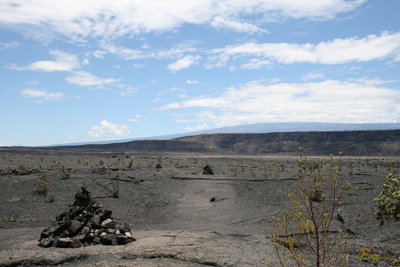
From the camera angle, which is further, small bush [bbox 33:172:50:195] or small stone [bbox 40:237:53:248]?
small bush [bbox 33:172:50:195]

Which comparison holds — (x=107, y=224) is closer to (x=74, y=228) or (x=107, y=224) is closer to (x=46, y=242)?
(x=74, y=228)

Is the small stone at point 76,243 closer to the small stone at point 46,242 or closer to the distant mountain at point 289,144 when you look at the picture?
the small stone at point 46,242

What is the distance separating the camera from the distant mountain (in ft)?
263

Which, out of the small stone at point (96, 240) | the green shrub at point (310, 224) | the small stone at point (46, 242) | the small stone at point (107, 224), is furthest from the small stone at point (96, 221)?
the green shrub at point (310, 224)

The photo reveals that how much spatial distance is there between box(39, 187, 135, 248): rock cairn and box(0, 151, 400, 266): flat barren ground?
12.7 inches

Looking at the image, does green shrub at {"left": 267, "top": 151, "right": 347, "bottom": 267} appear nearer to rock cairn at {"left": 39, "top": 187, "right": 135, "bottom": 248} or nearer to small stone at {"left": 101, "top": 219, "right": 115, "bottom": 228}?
rock cairn at {"left": 39, "top": 187, "right": 135, "bottom": 248}

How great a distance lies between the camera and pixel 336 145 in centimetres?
8531

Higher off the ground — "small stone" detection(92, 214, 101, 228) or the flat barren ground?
"small stone" detection(92, 214, 101, 228)

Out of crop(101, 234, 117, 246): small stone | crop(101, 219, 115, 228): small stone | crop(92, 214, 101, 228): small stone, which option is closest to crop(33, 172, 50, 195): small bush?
crop(92, 214, 101, 228): small stone

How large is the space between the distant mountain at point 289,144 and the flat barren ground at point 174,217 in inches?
2464

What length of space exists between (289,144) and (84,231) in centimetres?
9226

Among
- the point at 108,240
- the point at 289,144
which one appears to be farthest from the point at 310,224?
the point at 289,144

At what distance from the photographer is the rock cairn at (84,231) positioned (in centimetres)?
898

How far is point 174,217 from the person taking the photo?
14719mm
